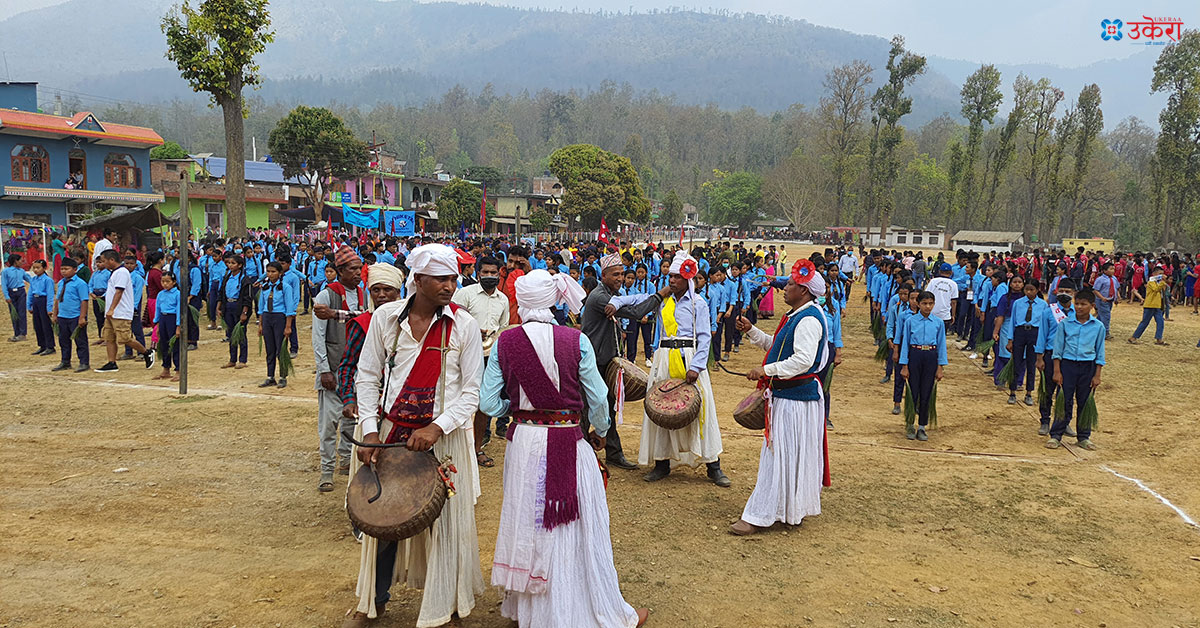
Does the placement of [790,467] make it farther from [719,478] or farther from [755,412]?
[719,478]

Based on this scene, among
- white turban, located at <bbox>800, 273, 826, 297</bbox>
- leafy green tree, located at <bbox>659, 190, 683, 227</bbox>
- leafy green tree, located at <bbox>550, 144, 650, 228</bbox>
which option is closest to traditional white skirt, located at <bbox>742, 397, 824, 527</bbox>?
white turban, located at <bbox>800, 273, 826, 297</bbox>

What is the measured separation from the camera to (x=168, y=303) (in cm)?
1095

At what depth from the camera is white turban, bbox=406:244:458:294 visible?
3.64m

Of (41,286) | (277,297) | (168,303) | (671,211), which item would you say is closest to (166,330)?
(168,303)

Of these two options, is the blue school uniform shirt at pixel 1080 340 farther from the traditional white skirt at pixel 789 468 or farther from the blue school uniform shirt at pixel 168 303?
the blue school uniform shirt at pixel 168 303

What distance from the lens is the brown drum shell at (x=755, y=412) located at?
562cm

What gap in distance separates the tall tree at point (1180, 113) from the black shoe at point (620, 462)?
4304 centimetres

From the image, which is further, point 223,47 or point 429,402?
point 223,47

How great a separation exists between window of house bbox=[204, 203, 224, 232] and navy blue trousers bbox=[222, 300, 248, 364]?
2922 centimetres

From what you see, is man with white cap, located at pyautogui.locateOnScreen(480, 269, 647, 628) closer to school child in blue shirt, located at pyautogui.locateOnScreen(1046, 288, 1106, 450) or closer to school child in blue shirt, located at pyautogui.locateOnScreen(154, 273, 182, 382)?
school child in blue shirt, located at pyautogui.locateOnScreen(1046, 288, 1106, 450)

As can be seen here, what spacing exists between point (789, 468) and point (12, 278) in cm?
1454

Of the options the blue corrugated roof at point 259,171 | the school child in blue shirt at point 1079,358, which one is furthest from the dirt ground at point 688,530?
the blue corrugated roof at point 259,171

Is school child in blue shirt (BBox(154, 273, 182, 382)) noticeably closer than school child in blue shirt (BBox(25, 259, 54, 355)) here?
Yes

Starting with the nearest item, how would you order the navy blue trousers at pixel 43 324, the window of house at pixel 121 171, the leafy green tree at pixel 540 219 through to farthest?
1. the navy blue trousers at pixel 43 324
2. the window of house at pixel 121 171
3. the leafy green tree at pixel 540 219
